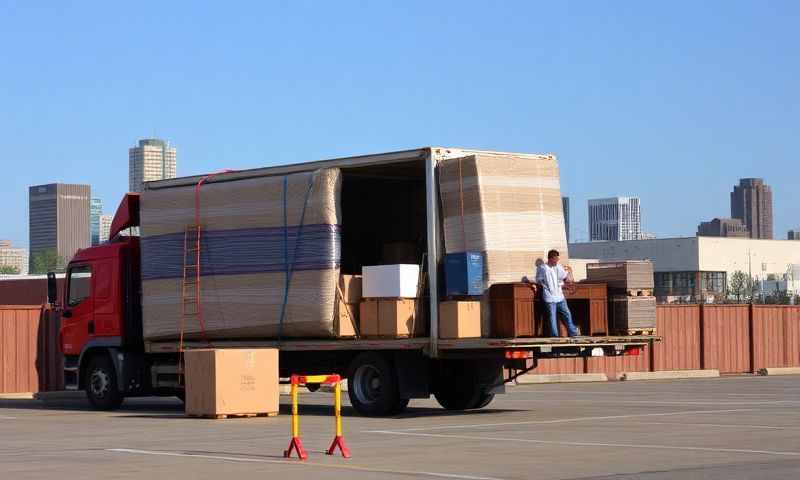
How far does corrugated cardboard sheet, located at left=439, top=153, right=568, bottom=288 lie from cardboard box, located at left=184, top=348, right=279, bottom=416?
359 cm

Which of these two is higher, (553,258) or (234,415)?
(553,258)

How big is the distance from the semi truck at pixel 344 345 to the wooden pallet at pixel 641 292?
2.21 ft

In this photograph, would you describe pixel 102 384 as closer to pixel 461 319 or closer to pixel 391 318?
pixel 391 318

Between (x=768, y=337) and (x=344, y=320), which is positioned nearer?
(x=344, y=320)

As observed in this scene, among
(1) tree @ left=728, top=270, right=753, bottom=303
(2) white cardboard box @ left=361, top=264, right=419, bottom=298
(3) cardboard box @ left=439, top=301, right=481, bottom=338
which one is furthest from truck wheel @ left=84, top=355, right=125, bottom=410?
(1) tree @ left=728, top=270, right=753, bottom=303

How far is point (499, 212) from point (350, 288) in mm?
2994

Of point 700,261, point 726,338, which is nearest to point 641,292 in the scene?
point 726,338

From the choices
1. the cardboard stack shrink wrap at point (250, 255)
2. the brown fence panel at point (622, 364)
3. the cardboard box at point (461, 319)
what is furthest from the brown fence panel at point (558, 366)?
the cardboard box at point (461, 319)

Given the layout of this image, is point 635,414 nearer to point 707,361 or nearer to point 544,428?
point 544,428

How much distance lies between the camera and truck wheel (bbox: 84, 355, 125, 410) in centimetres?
2580

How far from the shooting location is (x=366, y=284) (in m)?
22.5

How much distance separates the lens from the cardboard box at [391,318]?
21.8 metres

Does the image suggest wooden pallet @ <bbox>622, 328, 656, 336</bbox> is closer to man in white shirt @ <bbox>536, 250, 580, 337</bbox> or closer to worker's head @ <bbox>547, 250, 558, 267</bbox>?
man in white shirt @ <bbox>536, 250, 580, 337</bbox>

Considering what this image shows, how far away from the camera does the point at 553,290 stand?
69.2 feet
